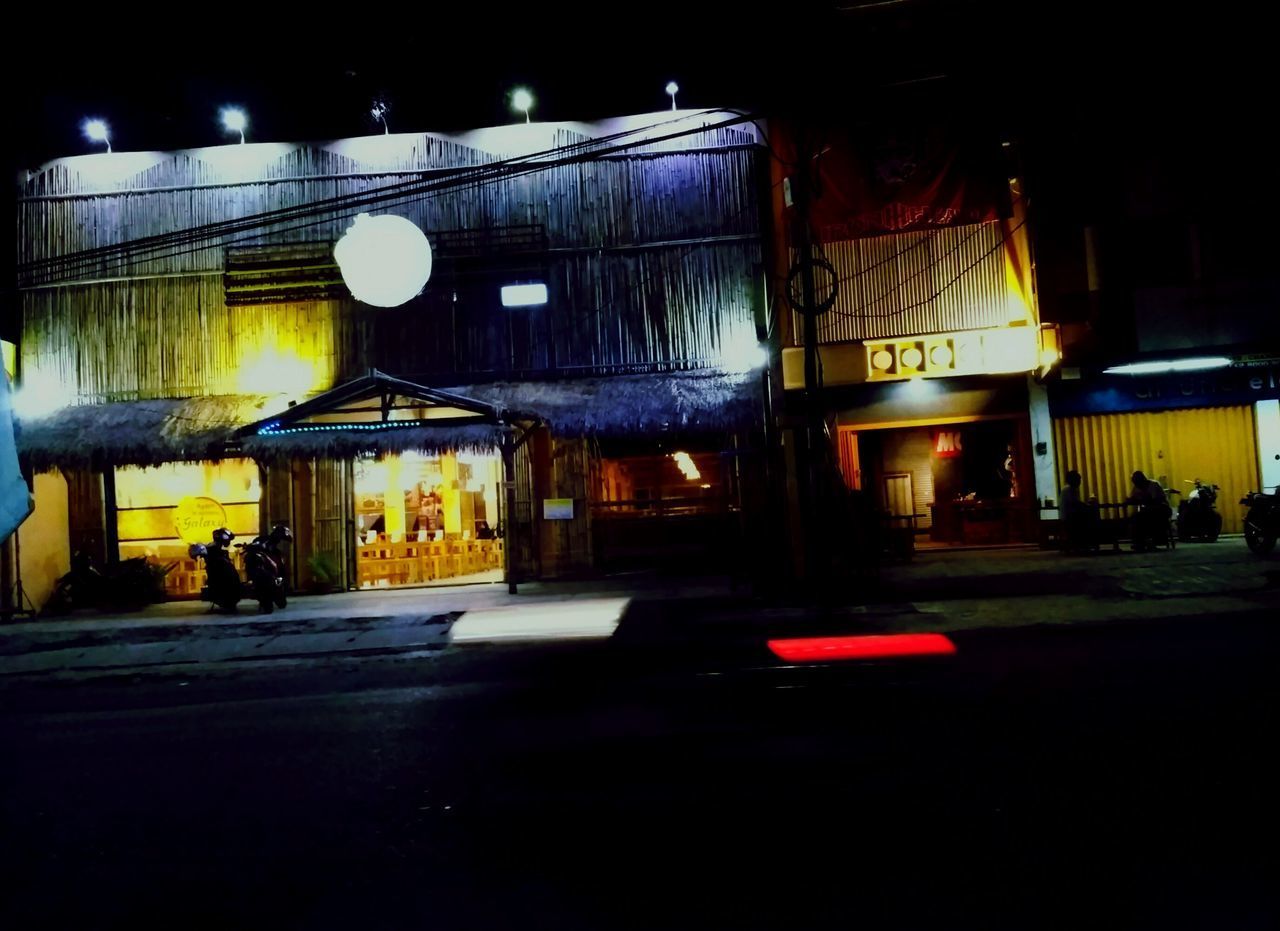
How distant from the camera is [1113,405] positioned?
1723 cm

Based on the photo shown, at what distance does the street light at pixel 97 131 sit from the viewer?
1759 centimetres

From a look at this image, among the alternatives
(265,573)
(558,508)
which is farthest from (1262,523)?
(265,573)

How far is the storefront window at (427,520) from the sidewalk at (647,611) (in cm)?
166

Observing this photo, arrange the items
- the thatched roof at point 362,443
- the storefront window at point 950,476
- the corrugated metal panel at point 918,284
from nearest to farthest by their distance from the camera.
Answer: the thatched roof at point 362,443 → the corrugated metal panel at point 918,284 → the storefront window at point 950,476

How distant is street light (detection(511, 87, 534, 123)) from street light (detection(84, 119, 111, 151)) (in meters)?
8.01

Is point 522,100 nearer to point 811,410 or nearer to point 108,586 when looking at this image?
point 811,410

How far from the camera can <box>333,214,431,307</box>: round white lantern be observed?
591 inches

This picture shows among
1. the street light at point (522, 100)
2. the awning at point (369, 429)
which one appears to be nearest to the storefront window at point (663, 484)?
the awning at point (369, 429)

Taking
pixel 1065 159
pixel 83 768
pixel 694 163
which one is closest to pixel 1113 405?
pixel 1065 159

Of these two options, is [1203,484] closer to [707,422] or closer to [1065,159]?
[1065,159]

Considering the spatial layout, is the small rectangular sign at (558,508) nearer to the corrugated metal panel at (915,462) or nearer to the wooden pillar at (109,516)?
the corrugated metal panel at (915,462)

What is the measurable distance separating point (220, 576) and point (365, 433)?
3.37 m

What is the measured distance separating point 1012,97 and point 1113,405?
19.8 ft

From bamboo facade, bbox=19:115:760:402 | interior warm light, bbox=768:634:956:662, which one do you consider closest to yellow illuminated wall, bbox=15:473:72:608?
bamboo facade, bbox=19:115:760:402
